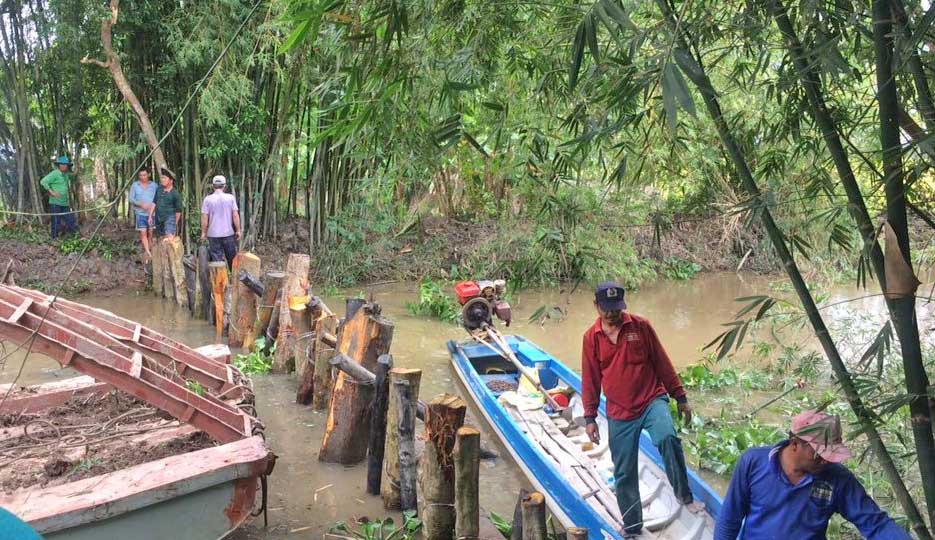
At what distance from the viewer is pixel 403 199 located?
1330cm

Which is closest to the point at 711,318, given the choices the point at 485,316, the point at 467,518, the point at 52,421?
the point at 485,316

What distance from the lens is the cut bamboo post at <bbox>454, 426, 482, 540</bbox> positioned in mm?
3969

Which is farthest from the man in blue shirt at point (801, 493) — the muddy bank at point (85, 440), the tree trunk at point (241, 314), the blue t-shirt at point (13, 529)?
the tree trunk at point (241, 314)

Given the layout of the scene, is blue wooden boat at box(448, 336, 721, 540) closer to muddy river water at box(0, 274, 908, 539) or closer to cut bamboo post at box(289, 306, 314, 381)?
muddy river water at box(0, 274, 908, 539)

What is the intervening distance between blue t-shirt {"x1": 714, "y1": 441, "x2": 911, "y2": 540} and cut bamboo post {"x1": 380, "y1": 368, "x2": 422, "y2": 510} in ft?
7.48

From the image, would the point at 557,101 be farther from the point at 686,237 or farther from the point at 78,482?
the point at 686,237

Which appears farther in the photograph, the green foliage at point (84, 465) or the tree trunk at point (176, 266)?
the tree trunk at point (176, 266)

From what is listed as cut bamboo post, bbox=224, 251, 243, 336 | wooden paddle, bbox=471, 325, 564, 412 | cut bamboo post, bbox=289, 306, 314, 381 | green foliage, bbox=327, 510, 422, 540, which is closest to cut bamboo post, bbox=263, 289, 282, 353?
cut bamboo post, bbox=224, 251, 243, 336

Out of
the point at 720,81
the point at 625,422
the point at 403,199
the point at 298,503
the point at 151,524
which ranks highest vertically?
the point at 720,81

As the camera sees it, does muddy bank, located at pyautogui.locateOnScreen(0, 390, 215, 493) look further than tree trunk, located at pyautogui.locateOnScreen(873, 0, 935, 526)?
Yes

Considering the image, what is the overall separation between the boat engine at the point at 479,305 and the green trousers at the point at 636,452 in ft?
13.4

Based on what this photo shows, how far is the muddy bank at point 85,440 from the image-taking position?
4199mm

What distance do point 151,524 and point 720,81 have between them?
27.5 feet

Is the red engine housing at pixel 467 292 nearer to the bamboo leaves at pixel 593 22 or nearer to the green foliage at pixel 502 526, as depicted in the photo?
the green foliage at pixel 502 526
